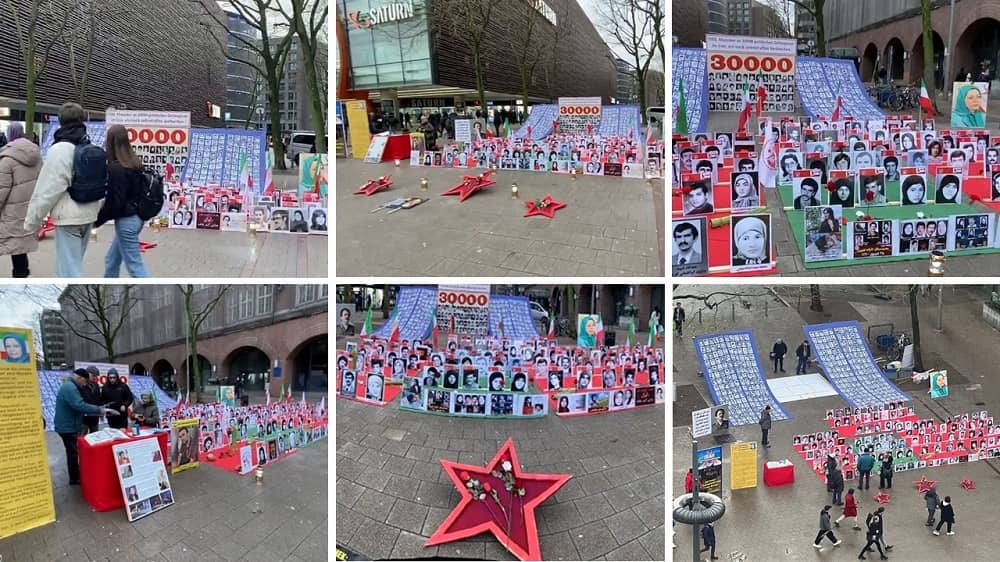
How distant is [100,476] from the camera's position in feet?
11.9

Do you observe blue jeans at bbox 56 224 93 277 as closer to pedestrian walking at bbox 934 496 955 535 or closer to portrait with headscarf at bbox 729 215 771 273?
portrait with headscarf at bbox 729 215 771 273

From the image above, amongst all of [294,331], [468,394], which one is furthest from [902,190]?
[294,331]

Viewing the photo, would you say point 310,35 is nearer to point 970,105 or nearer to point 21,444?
point 21,444

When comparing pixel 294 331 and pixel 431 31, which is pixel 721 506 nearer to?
pixel 294 331

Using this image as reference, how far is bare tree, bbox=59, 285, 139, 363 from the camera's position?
3.90 m

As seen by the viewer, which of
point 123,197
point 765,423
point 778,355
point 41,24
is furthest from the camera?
point 41,24

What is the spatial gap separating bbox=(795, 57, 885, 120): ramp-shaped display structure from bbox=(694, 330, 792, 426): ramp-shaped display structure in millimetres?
2416

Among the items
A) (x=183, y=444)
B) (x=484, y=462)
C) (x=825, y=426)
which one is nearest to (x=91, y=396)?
(x=183, y=444)

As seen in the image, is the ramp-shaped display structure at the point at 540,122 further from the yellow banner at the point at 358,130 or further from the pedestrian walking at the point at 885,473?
the pedestrian walking at the point at 885,473

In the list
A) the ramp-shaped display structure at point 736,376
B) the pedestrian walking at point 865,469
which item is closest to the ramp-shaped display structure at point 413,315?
the ramp-shaped display structure at point 736,376

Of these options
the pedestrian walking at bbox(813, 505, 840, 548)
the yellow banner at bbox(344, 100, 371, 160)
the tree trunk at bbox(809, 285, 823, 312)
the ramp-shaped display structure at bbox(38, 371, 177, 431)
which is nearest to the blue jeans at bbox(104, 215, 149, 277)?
the ramp-shaped display structure at bbox(38, 371, 177, 431)

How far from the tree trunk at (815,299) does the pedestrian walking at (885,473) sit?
3.03 metres

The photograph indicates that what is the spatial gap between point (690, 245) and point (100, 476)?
4.08 m

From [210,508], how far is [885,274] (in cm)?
518
